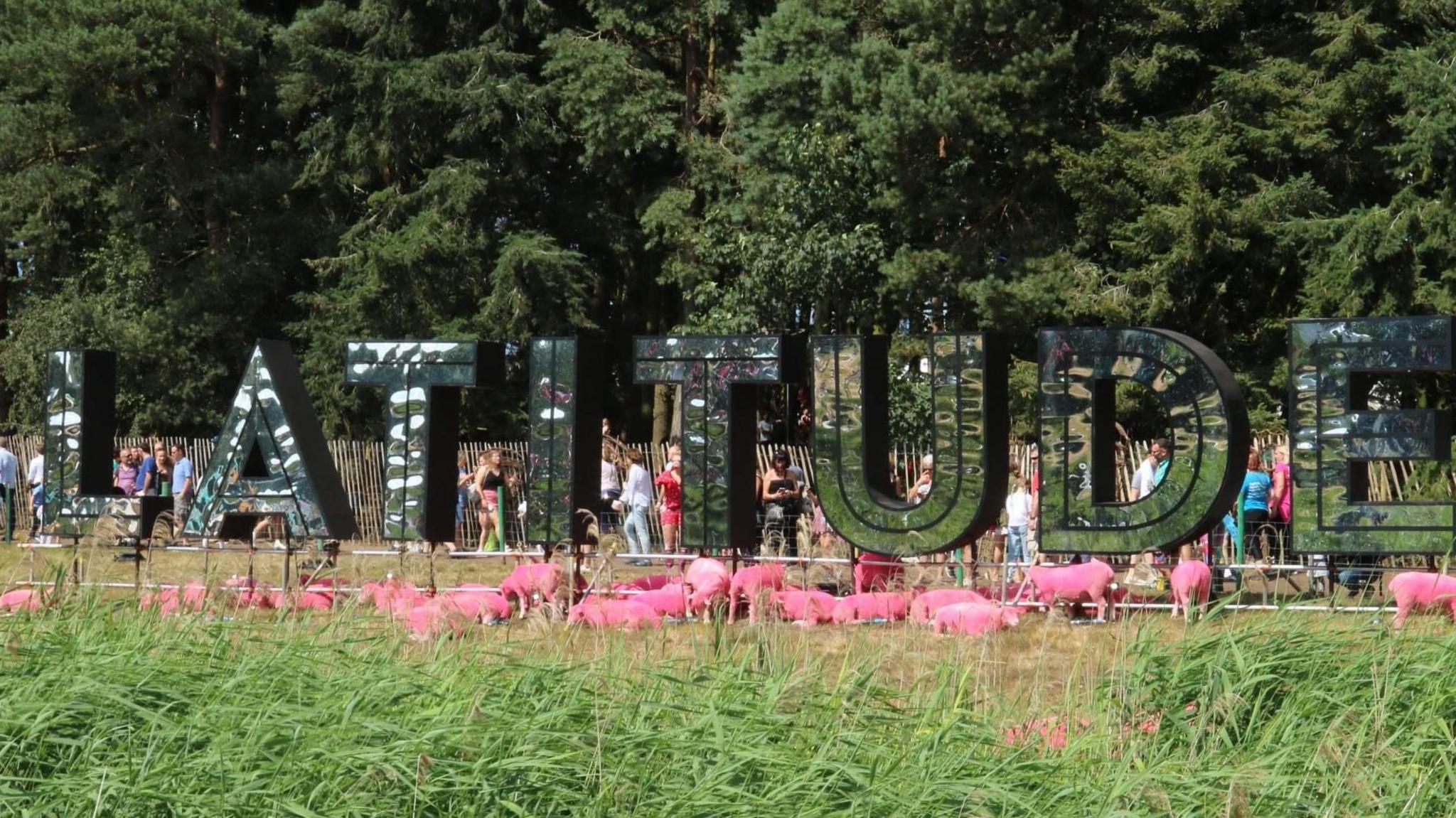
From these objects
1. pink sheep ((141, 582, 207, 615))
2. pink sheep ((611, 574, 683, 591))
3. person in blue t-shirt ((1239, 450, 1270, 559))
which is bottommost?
pink sheep ((611, 574, 683, 591))

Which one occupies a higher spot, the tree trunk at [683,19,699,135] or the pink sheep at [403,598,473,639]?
the tree trunk at [683,19,699,135]

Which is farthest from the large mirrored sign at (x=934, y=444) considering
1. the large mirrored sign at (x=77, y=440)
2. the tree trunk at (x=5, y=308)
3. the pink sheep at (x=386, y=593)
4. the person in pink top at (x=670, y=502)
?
the tree trunk at (x=5, y=308)

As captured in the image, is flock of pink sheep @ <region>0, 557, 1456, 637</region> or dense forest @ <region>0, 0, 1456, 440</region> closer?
flock of pink sheep @ <region>0, 557, 1456, 637</region>

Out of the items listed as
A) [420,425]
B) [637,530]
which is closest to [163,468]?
[637,530]

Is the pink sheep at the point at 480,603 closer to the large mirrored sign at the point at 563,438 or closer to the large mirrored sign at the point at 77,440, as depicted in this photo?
the large mirrored sign at the point at 563,438

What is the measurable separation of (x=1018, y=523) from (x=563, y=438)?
5032mm

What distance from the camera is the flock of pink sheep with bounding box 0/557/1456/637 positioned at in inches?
390

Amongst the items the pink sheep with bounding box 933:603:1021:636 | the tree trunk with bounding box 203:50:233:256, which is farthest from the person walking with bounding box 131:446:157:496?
the pink sheep with bounding box 933:603:1021:636

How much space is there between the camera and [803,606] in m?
11.4

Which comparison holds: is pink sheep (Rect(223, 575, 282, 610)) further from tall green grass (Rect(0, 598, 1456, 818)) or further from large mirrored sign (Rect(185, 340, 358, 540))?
large mirrored sign (Rect(185, 340, 358, 540))

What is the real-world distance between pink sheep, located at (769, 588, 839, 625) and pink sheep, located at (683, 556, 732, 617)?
1.71 ft

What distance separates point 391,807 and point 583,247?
88.4ft

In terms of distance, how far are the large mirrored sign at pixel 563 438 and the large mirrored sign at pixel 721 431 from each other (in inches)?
25.4

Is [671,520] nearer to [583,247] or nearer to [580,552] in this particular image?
[580,552]
